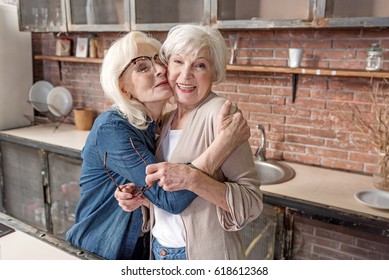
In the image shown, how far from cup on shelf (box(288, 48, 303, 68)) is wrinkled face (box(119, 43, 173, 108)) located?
119 centimetres

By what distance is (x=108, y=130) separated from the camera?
47.1 inches

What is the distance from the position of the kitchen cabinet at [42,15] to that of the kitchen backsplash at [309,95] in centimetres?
135

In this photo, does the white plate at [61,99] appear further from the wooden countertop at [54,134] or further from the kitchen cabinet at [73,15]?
the kitchen cabinet at [73,15]

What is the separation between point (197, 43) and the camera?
1188 mm

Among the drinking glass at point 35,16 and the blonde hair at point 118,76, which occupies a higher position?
the drinking glass at point 35,16

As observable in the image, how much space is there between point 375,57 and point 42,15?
250 centimetres

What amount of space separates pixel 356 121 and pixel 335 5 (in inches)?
26.4

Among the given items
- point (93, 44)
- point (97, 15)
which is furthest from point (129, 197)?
point (93, 44)

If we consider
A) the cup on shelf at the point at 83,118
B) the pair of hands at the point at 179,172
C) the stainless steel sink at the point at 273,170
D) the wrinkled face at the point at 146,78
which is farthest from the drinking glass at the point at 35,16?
the pair of hands at the point at 179,172

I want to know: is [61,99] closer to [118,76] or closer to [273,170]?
[273,170]

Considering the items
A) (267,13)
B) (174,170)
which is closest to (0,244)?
(174,170)

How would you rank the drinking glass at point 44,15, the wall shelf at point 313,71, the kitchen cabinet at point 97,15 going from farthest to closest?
the drinking glass at point 44,15, the kitchen cabinet at point 97,15, the wall shelf at point 313,71

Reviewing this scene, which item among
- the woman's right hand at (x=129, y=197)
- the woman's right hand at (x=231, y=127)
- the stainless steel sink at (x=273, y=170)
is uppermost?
the woman's right hand at (x=231, y=127)

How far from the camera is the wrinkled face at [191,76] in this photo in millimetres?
1208
